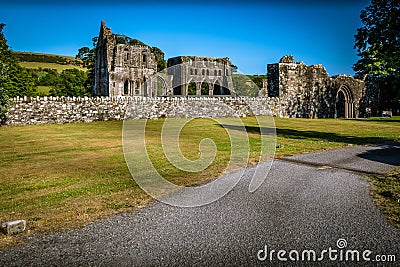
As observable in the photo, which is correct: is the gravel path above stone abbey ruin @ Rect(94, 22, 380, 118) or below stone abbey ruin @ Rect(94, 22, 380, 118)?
below

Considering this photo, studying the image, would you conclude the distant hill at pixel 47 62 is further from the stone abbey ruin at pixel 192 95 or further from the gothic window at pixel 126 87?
the gothic window at pixel 126 87

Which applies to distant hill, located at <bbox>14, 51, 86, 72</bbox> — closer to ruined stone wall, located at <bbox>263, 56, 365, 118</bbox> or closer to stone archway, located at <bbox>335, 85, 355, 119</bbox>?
ruined stone wall, located at <bbox>263, 56, 365, 118</bbox>

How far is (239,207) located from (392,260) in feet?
8.90

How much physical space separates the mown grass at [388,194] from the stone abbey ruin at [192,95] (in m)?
21.6

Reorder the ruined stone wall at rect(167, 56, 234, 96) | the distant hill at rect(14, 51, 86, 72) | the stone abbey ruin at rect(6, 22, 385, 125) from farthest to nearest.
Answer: the distant hill at rect(14, 51, 86, 72) → the ruined stone wall at rect(167, 56, 234, 96) → the stone abbey ruin at rect(6, 22, 385, 125)

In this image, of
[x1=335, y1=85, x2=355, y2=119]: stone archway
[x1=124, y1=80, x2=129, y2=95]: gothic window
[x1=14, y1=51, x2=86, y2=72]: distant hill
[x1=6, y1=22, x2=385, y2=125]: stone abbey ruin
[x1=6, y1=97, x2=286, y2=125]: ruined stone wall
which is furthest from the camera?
[x1=14, y1=51, x2=86, y2=72]: distant hill

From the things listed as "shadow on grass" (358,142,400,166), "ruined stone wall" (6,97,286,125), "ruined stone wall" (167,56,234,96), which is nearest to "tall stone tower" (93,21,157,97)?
"ruined stone wall" (167,56,234,96)

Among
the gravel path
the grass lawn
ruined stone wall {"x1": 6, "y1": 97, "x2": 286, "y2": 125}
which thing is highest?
ruined stone wall {"x1": 6, "y1": 97, "x2": 286, "y2": 125}

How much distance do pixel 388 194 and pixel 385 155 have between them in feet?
19.2

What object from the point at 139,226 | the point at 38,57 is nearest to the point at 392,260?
the point at 139,226

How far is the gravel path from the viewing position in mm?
4371

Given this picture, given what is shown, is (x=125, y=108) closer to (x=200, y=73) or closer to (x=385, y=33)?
(x=385, y=33)

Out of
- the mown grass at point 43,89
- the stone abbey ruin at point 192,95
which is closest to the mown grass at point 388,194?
the stone abbey ruin at point 192,95

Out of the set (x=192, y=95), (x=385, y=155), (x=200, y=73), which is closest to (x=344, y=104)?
(x=192, y=95)
